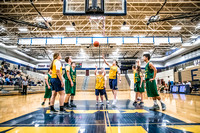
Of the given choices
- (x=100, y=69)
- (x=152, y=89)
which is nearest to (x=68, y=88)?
(x=100, y=69)

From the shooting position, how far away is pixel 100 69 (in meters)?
6.19

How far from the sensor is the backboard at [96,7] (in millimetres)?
5691

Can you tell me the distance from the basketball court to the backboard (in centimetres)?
4

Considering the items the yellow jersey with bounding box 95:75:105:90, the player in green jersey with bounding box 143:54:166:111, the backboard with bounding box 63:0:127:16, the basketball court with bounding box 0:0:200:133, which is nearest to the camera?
the basketball court with bounding box 0:0:200:133

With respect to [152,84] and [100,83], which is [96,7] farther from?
[152,84]

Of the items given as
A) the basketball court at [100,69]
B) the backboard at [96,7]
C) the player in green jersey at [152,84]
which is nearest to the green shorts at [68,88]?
the basketball court at [100,69]

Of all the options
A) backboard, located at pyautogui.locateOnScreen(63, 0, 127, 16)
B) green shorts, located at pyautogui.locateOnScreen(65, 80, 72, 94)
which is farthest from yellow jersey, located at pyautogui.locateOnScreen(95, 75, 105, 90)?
backboard, located at pyautogui.locateOnScreen(63, 0, 127, 16)

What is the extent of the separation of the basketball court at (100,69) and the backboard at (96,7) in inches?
1.8

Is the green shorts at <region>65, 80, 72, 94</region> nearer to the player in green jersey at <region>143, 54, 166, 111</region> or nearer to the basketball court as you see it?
the basketball court

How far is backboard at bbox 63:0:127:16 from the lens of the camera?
5691 millimetres

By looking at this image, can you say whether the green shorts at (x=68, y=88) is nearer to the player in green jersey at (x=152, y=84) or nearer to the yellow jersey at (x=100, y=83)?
the yellow jersey at (x=100, y=83)

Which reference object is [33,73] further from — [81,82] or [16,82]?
[16,82]

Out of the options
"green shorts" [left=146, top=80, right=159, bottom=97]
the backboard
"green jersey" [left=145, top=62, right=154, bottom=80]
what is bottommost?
"green shorts" [left=146, top=80, right=159, bottom=97]

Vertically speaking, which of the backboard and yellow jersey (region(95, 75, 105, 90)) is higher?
the backboard
